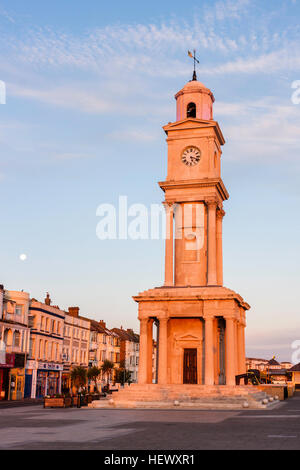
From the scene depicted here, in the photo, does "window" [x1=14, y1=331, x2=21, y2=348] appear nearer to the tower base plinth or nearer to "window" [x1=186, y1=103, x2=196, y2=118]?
the tower base plinth

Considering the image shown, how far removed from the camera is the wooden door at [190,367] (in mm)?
44938

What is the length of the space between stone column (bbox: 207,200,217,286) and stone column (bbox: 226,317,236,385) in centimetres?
422

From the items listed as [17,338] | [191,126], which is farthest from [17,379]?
[191,126]

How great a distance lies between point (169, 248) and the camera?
155 ft

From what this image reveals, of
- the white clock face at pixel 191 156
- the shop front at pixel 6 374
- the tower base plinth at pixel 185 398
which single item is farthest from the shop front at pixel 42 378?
the white clock face at pixel 191 156

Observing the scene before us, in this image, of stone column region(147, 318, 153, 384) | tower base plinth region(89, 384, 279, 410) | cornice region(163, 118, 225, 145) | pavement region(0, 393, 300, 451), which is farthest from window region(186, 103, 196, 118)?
pavement region(0, 393, 300, 451)

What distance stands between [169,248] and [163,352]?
9132 mm

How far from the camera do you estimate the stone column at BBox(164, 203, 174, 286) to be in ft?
153

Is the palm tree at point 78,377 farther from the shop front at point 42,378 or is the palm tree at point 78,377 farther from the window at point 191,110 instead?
the window at point 191,110

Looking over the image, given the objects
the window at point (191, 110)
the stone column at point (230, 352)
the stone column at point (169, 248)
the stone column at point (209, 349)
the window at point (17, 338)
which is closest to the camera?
the stone column at point (230, 352)

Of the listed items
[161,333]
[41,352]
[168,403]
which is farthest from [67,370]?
[168,403]

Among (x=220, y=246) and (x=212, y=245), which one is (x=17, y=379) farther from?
(x=212, y=245)

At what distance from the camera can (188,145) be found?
50000 millimetres

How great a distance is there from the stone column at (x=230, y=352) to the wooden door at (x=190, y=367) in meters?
3.94
